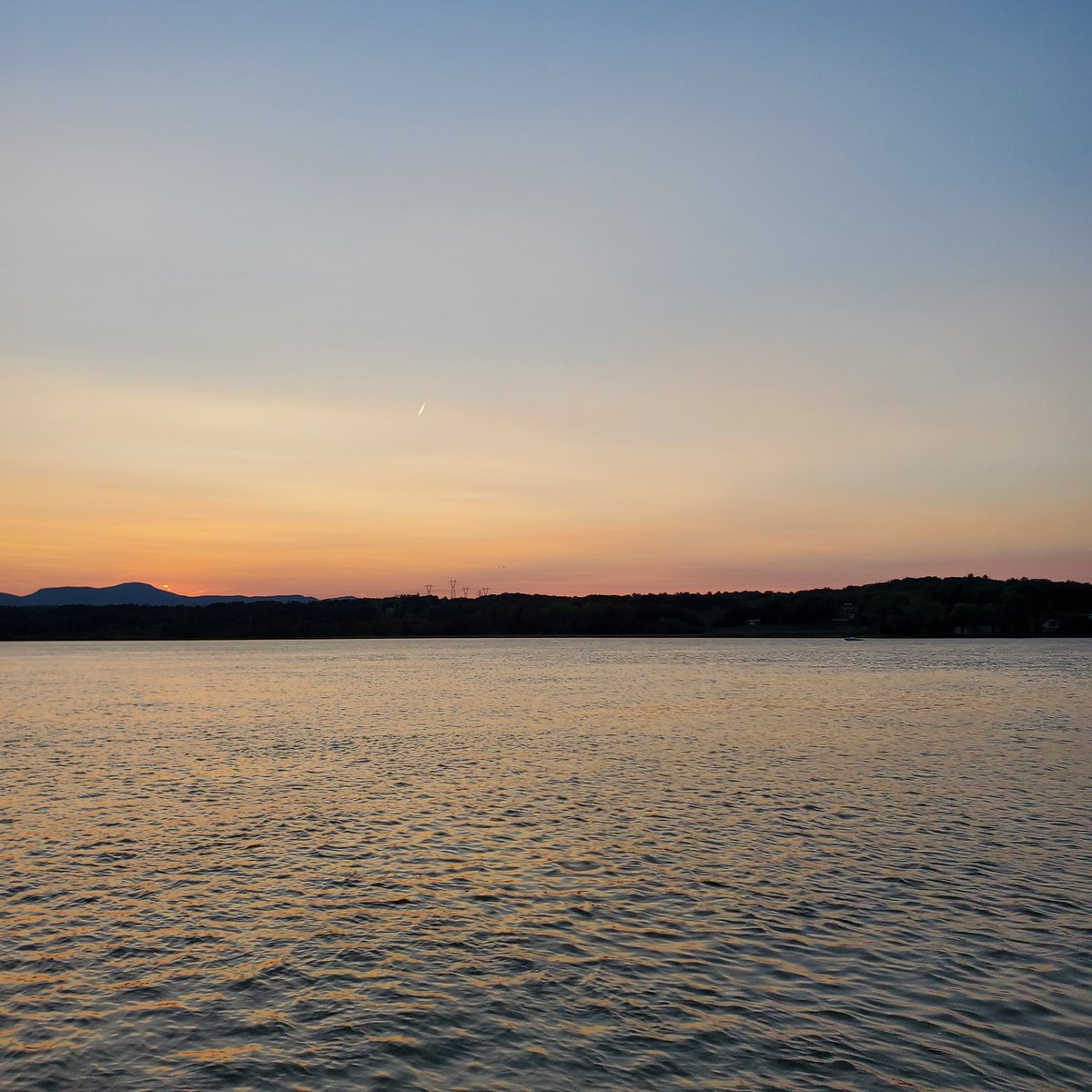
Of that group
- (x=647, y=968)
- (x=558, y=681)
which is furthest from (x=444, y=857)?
(x=558, y=681)

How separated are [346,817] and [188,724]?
4333 centimetres

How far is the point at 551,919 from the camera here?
69.6 feet

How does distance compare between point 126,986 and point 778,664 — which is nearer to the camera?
point 126,986

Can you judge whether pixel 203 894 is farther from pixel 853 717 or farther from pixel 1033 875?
pixel 853 717

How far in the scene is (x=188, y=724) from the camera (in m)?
71.9

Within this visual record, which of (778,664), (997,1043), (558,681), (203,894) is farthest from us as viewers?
(778,664)

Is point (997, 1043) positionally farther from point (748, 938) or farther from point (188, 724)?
point (188, 724)

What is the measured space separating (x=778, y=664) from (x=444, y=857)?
6023 inches

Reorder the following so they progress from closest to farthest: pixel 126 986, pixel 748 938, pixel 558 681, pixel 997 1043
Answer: pixel 997 1043 → pixel 126 986 → pixel 748 938 → pixel 558 681

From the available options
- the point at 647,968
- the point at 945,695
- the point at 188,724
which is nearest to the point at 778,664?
the point at 945,695

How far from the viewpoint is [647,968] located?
18.0 meters

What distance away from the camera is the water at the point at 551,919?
14383 mm

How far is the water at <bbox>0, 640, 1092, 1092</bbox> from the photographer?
566 inches

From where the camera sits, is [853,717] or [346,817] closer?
[346,817]
